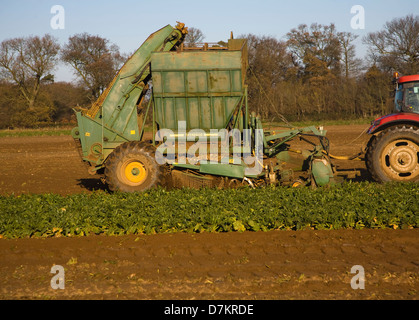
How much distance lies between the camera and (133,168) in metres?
9.70

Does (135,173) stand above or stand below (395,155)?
below

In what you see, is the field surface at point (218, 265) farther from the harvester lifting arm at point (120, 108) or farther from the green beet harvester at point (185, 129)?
the harvester lifting arm at point (120, 108)

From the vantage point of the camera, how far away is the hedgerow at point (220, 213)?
7148mm

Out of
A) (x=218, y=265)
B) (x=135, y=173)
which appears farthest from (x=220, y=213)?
(x=135, y=173)

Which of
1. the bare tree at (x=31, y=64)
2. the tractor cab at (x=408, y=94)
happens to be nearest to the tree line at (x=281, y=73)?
the bare tree at (x=31, y=64)

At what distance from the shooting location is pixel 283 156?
33.5 ft

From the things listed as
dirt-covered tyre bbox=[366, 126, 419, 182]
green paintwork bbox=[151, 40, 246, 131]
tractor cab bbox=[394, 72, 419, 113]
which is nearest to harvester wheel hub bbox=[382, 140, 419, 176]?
dirt-covered tyre bbox=[366, 126, 419, 182]

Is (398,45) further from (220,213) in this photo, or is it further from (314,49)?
(220,213)

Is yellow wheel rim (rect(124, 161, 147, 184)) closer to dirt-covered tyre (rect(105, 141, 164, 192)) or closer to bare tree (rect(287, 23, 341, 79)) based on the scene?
dirt-covered tyre (rect(105, 141, 164, 192))

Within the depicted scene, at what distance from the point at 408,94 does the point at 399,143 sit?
3.77 ft

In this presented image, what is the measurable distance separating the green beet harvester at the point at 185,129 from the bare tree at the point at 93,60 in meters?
31.1

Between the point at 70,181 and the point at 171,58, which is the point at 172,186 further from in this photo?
the point at 70,181

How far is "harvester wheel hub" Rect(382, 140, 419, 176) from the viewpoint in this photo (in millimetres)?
9492

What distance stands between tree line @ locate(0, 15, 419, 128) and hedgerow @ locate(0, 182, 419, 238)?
2768cm
